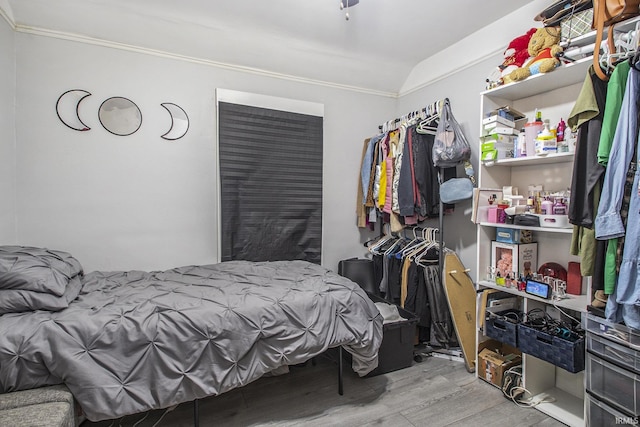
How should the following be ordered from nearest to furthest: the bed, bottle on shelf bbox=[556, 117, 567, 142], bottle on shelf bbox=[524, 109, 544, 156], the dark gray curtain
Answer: the bed
bottle on shelf bbox=[556, 117, 567, 142]
bottle on shelf bbox=[524, 109, 544, 156]
the dark gray curtain

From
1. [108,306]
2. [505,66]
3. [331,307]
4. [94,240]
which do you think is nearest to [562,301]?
[331,307]

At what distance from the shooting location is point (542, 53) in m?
1.98

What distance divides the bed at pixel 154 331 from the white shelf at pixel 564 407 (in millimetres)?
1064

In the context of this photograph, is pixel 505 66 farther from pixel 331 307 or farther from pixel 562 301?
pixel 331 307

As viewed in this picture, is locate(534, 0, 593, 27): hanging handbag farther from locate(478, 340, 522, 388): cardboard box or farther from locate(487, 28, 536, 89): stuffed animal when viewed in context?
locate(478, 340, 522, 388): cardboard box

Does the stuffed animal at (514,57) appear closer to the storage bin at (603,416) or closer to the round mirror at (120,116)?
the storage bin at (603,416)

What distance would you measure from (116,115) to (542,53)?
3.01 meters

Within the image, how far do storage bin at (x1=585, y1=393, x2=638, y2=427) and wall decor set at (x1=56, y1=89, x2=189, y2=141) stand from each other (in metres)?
3.23

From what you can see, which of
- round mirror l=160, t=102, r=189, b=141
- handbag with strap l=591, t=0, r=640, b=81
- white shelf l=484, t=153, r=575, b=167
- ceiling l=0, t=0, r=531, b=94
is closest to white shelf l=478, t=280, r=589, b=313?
white shelf l=484, t=153, r=575, b=167

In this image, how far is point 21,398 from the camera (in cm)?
133

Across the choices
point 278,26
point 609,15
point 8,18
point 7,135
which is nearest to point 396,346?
point 609,15

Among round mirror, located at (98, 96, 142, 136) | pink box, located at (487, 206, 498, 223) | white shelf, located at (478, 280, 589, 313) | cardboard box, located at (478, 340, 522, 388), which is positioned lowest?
cardboard box, located at (478, 340, 522, 388)

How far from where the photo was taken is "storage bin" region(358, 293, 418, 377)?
2.42 meters

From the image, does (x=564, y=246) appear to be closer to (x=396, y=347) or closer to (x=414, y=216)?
(x=414, y=216)
